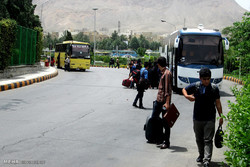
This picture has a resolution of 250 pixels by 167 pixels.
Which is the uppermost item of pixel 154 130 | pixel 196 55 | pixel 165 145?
pixel 196 55

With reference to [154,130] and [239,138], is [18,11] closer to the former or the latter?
[154,130]

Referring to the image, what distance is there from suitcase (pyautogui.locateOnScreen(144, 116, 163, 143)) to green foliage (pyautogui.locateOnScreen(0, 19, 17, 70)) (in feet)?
50.6

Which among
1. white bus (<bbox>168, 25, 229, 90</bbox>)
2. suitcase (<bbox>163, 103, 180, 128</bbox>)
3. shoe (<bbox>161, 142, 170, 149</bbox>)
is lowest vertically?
shoe (<bbox>161, 142, 170, 149</bbox>)

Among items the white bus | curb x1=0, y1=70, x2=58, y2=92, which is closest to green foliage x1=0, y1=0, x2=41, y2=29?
curb x1=0, y1=70, x2=58, y2=92

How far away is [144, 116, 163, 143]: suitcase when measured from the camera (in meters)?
7.64

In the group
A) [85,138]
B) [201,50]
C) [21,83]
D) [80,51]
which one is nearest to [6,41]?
[21,83]

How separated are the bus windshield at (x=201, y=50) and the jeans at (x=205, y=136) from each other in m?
13.1

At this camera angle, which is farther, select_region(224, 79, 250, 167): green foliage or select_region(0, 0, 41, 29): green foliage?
select_region(0, 0, 41, 29): green foliage

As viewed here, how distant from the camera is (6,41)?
73.3ft

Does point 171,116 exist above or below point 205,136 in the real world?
above

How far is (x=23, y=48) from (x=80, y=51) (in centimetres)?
1310

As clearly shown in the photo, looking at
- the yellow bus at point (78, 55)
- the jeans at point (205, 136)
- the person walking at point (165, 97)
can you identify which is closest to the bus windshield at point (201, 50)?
the person walking at point (165, 97)

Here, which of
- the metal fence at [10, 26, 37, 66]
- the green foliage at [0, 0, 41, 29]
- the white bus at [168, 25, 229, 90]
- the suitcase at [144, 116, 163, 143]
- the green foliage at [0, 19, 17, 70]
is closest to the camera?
→ the suitcase at [144, 116, 163, 143]

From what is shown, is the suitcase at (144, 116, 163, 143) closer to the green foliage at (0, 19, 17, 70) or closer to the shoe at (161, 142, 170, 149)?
the shoe at (161, 142, 170, 149)
